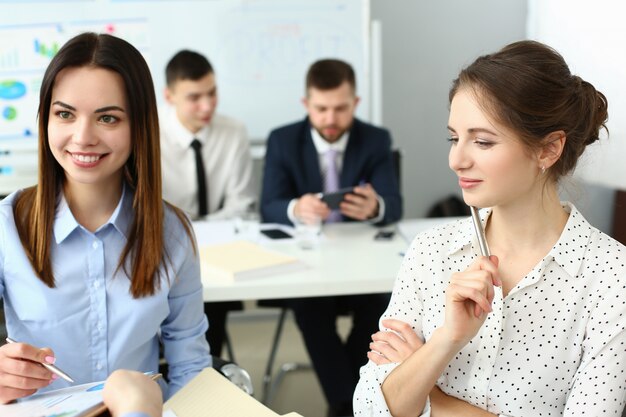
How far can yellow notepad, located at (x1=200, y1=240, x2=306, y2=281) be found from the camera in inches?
83.0

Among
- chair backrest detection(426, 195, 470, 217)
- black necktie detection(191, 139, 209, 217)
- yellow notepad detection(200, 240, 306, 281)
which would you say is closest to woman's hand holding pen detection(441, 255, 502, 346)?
yellow notepad detection(200, 240, 306, 281)

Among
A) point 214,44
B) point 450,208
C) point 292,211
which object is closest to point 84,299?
point 292,211

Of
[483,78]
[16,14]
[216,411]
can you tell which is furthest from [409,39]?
[216,411]

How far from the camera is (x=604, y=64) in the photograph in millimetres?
1860

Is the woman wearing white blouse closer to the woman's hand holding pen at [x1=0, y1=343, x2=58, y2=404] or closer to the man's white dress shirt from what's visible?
the woman's hand holding pen at [x1=0, y1=343, x2=58, y2=404]

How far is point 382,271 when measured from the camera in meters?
2.15

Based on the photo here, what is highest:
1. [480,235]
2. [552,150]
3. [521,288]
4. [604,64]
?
[604,64]

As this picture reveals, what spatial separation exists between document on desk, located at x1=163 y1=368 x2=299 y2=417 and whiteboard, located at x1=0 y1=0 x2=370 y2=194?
103 inches

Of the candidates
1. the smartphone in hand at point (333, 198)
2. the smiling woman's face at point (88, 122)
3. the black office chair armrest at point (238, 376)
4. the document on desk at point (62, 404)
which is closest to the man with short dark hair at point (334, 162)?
the smartphone in hand at point (333, 198)

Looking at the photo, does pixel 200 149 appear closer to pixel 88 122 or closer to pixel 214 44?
pixel 214 44

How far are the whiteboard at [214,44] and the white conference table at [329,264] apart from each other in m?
1.30

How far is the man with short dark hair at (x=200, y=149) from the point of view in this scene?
320cm

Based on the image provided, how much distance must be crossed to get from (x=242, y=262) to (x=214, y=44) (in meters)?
1.91

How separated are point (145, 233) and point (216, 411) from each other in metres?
0.44
